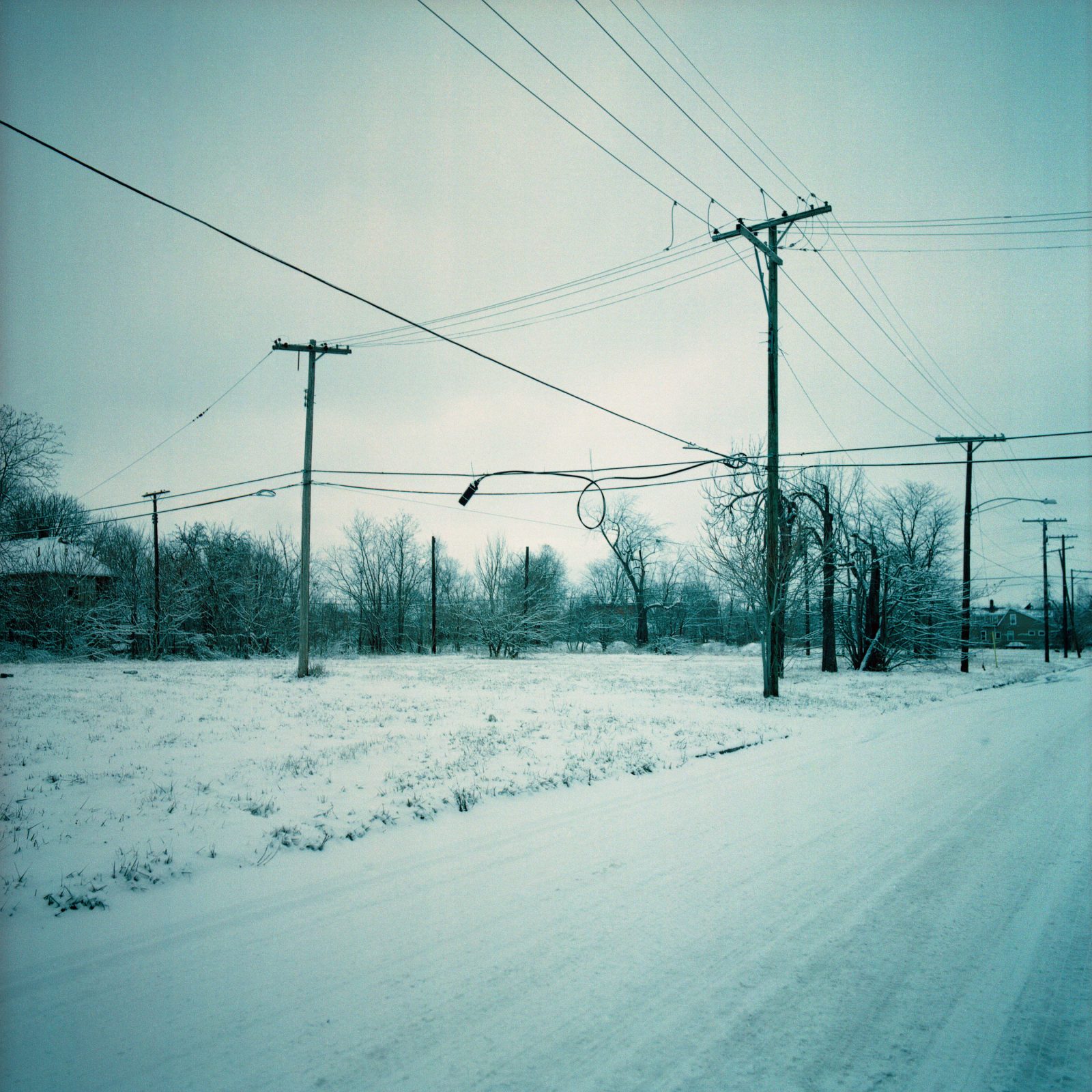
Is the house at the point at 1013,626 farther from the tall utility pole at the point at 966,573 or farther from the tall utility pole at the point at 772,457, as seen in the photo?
the tall utility pole at the point at 772,457

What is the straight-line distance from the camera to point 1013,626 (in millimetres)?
95125

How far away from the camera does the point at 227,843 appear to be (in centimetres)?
502

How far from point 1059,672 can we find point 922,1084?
3318 centimetres

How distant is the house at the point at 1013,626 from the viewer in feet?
278

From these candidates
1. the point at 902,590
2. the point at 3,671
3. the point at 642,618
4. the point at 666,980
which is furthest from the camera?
the point at 642,618

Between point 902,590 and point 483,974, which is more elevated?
point 902,590

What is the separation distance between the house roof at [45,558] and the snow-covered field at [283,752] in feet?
38.1

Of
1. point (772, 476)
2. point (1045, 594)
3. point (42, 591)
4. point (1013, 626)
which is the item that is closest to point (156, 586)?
point (42, 591)

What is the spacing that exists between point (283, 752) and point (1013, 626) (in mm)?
115183

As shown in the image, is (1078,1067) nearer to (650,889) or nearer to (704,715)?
(650,889)

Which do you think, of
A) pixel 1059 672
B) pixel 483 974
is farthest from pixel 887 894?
pixel 1059 672

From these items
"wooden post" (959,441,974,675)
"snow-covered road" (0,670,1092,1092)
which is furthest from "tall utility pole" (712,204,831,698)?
"wooden post" (959,441,974,675)

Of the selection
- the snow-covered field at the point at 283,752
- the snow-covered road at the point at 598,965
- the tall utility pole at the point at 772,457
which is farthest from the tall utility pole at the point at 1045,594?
the snow-covered road at the point at 598,965

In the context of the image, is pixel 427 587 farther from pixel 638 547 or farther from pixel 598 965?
pixel 598 965
